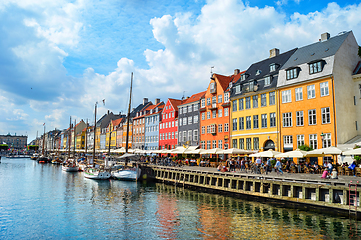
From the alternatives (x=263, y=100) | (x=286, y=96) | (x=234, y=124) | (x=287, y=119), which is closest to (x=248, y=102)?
(x=263, y=100)

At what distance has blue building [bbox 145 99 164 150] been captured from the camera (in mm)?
78125

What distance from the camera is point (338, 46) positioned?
3681 centimetres

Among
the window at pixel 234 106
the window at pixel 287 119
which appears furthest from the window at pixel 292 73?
the window at pixel 234 106

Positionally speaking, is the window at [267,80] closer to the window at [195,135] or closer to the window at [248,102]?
the window at [248,102]

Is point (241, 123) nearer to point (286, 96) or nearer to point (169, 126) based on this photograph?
point (286, 96)

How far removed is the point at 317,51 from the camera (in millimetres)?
39688

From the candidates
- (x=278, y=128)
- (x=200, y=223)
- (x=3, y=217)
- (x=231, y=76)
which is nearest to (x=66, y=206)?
(x=3, y=217)

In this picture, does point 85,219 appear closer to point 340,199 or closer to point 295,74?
point 340,199

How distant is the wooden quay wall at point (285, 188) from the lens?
20.4 m

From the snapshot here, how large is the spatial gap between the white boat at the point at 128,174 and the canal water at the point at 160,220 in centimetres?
1637

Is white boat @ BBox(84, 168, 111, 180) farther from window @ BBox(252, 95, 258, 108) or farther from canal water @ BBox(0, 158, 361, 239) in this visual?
window @ BBox(252, 95, 258, 108)

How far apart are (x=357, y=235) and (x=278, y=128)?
26.2 meters

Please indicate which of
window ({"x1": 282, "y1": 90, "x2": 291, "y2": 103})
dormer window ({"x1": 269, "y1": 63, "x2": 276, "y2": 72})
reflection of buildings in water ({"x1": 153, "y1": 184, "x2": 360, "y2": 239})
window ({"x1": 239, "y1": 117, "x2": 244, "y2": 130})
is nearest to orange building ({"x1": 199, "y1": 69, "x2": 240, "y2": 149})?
Result: window ({"x1": 239, "y1": 117, "x2": 244, "y2": 130})

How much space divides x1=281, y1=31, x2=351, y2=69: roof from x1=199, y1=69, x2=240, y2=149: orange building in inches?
539
